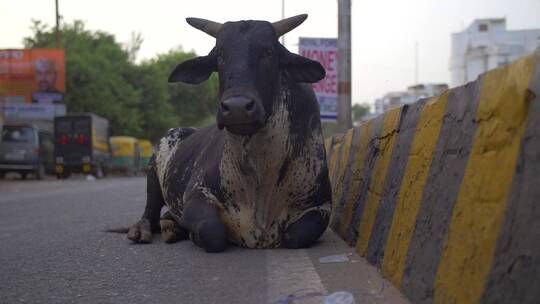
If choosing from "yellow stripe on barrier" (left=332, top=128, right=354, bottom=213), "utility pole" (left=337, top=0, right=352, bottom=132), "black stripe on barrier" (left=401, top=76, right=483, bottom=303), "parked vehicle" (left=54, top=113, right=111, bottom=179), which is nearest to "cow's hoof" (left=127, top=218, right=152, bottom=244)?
"yellow stripe on barrier" (left=332, top=128, right=354, bottom=213)

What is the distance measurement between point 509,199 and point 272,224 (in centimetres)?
297

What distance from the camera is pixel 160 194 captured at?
670 cm

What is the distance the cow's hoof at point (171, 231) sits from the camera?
5718 mm

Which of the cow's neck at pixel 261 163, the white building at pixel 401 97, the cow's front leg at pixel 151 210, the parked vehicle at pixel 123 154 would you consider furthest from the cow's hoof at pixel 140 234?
the white building at pixel 401 97

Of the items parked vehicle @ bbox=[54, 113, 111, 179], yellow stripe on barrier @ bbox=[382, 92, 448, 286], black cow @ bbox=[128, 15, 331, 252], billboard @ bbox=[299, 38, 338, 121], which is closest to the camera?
yellow stripe on barrier @ bbox=[382, 92, 448, 286]

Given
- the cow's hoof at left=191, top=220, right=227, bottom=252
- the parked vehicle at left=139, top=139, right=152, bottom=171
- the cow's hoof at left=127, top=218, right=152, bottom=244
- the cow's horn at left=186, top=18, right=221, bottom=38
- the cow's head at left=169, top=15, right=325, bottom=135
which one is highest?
the cow's horn at left=186, top=18, right=221, bottom=38

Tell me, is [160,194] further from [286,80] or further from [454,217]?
[454,217]

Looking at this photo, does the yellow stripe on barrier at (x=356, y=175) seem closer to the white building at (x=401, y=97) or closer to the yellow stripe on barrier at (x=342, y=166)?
the yellow stripe on barrier at (x=342, y=166)

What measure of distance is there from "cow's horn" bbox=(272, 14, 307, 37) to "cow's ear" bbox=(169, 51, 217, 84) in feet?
Result: 2.05

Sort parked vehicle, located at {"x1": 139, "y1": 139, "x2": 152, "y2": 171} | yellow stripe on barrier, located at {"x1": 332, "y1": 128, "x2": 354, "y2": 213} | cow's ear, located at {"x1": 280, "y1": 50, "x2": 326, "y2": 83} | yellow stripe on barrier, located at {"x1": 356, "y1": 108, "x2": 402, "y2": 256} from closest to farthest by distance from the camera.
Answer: yellow stripe on barrier, located at {"x1": 356, "y1": 108, "x2": 402, "y2": 256} < cow's ear, located at {"x1": 280, "y1": 50, "x2": 326, "y2": 83} < yellow stripe on barrier, located at {"x1": 332, "y1": 128, "x2": 354, "y2": 213} < parked vehicle, located at {"x1": 139, "y1": 139, "x2": 152, "y2": 171}

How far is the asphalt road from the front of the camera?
11.3 feet

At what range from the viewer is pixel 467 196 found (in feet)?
8.51

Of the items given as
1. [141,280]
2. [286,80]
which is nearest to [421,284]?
[141,280]

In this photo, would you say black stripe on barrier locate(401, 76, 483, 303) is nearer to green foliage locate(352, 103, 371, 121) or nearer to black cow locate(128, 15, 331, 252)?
black cow locate(128, 15, 331, 252)
